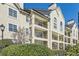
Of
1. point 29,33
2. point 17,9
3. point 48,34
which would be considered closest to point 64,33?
point 48,34

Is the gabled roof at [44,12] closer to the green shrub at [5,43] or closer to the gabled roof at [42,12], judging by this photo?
the gabled roof at [42,12]

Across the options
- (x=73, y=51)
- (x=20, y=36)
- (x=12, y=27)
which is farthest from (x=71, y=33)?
(x=12, y=27)

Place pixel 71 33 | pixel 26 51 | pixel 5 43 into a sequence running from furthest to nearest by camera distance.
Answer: pixel 71 33 → pixel 5 43 → pixel 26 51

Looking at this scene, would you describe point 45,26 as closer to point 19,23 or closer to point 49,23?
point 49,23

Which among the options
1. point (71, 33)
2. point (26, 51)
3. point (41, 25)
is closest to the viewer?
point (26, 51)

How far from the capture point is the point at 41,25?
5.28m

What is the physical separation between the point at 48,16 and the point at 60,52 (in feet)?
2.55

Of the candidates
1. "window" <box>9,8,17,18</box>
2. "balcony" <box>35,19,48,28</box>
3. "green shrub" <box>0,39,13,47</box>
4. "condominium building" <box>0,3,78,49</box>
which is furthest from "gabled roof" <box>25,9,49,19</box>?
"green shrub" <box>0,39,13,47</box>

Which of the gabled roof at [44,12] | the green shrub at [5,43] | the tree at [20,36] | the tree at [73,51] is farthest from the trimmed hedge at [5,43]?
the tree at [73,51]

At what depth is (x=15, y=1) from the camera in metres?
5.21

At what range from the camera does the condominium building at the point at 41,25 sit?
205 inches

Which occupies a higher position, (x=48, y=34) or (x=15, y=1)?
(x=15, y=1)

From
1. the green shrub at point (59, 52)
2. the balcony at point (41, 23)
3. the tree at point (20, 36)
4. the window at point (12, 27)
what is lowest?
the green shrub at point (59, 52)

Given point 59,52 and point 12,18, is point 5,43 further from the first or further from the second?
point 59,52
